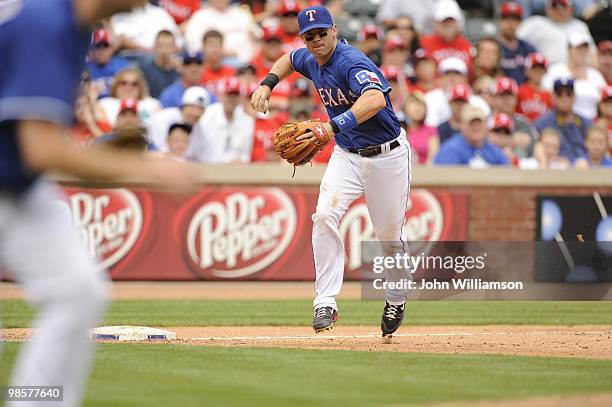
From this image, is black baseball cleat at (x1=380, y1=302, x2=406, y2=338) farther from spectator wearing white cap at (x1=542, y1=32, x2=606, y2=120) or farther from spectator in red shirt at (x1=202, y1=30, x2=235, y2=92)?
spectator wearing white cap at (x1=542, y1=32, x2=606, y2=120)

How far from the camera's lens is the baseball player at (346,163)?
8.50 metres

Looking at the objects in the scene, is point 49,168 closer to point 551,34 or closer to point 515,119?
point 515,119

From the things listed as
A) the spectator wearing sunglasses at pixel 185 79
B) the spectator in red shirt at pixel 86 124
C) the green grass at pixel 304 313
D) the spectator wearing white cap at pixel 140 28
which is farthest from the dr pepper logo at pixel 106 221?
the spectator wearing white cap at pixel 140 28

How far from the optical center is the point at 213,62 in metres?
15.9

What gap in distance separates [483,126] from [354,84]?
6.31m

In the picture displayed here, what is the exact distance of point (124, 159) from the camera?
14.4 ft

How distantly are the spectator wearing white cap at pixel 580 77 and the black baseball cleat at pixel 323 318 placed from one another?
958 centimetres

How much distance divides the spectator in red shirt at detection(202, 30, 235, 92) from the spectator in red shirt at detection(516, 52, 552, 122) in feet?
14.6

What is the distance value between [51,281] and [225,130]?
33.2ft

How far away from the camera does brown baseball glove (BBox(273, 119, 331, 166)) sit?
8500 millimetres

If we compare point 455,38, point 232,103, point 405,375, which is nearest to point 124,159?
point 405,375

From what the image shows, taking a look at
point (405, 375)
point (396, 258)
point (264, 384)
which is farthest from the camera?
point (396, 258)

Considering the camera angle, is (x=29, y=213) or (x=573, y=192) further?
(x=573, y=192)

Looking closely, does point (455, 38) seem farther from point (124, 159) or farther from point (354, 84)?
point (124, 159)
